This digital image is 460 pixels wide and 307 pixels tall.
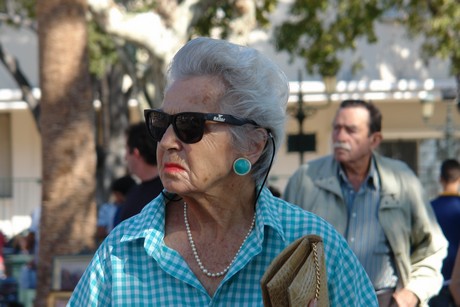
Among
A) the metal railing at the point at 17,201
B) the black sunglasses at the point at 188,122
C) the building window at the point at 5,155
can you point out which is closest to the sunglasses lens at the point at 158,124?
the black sunglasses at the point at 188,122

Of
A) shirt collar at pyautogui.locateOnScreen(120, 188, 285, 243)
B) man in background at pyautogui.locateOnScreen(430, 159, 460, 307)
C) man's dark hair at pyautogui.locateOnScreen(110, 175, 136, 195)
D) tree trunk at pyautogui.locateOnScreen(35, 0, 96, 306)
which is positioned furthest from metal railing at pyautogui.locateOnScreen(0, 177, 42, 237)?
shirt collar at pyautogui.locateOnScreen(120, 188, 285, 243)

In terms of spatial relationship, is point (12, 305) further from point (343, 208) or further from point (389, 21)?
point (389, 21)

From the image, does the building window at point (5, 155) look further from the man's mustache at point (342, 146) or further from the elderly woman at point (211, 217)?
the elderly woman at point (211, 217)

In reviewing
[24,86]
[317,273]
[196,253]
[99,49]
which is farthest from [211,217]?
[24,86]

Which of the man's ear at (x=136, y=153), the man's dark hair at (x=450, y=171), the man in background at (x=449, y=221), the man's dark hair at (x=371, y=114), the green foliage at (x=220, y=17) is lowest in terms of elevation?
the man in background at (x=449, y=221)

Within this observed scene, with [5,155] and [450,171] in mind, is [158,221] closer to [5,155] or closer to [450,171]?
[450,171]

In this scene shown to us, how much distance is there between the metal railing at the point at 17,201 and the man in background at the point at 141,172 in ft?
65.2

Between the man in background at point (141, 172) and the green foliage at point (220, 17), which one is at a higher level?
the green foliage at point (220, 17)

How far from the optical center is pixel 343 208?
570 cm

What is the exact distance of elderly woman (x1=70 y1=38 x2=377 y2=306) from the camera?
279 cm

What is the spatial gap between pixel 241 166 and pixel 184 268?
316 mm

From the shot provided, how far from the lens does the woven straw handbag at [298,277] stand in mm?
2408

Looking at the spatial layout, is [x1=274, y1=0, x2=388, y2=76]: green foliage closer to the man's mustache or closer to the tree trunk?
the tree trunk

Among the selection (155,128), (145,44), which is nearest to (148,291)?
(155,128)
